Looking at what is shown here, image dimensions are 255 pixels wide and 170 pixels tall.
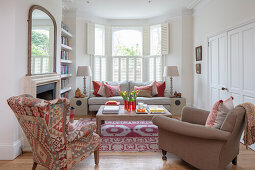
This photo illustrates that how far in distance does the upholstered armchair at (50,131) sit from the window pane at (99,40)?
4.39 m

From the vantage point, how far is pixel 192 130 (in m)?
2.08

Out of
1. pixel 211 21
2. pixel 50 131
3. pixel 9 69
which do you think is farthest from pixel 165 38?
pixel 50 131

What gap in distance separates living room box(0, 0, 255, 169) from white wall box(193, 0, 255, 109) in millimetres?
24

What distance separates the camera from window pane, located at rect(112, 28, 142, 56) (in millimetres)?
6445

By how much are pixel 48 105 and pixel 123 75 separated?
15.3 feet

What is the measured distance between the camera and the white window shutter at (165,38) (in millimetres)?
5816

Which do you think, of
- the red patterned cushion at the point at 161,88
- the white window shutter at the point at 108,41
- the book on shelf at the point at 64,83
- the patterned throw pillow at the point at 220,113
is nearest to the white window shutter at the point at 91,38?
the white window shutter at the point at 108,41

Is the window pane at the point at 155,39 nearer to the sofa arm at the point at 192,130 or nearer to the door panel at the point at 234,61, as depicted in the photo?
the door panel at the point at 234,61

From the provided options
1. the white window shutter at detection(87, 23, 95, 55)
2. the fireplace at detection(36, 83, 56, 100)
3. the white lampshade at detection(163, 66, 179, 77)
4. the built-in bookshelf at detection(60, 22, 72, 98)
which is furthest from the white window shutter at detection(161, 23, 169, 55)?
the fireplace at detection(36, 83, 56, 100)

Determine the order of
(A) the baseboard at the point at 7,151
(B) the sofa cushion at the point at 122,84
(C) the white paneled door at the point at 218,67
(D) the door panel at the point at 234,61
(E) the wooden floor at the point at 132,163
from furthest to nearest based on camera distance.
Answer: (B) the sofa cushion at the point at 122,84 → (C) the white paneled door at the point at 218,67 → (D) the door panel at the point at 234,61 → (A) the baseboard at the point at 7,151 → (E) the wooden floor at the point at 132,163

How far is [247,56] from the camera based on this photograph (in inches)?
→ 123

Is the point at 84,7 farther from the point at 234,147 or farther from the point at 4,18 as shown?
the point at 234,147

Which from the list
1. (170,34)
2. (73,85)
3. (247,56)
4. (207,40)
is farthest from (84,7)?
(247,56)

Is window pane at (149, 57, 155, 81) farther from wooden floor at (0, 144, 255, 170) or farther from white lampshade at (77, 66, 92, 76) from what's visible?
wooden floor at (0, 144, 255, 170)
